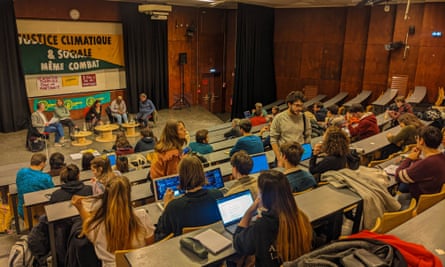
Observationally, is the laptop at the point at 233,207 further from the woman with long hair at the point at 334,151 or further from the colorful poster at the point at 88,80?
the colorful poster at the point at 88,80

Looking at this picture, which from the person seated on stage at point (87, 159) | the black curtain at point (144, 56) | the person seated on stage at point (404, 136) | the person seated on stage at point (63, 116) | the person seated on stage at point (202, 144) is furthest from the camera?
the black curtain at point (144, 56)

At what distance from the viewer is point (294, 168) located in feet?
9.69

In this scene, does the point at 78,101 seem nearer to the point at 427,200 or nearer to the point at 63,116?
the point at 63,116

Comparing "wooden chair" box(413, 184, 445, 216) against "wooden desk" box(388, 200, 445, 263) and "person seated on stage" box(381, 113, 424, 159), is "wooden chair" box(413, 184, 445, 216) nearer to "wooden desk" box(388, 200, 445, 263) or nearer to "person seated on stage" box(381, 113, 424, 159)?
"wooden desk" box(388, 200, 445, 263)

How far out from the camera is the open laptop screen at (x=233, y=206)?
7.88ft

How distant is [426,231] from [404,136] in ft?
9.58

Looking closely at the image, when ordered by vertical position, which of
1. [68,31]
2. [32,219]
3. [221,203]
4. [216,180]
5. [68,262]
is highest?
[68,31]

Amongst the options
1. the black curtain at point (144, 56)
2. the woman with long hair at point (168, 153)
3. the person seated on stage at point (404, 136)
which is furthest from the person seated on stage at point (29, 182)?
the black curtain at point (144, 56)

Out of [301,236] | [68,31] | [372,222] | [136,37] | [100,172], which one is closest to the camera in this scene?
[301,236]

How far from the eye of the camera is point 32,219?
3.99 m

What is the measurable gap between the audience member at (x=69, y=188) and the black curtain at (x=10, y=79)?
6203mm

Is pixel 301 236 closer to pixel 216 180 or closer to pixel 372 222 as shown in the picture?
pixel 372 222

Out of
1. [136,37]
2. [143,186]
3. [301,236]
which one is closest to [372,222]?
[301,236]

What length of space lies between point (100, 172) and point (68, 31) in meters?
7.36
